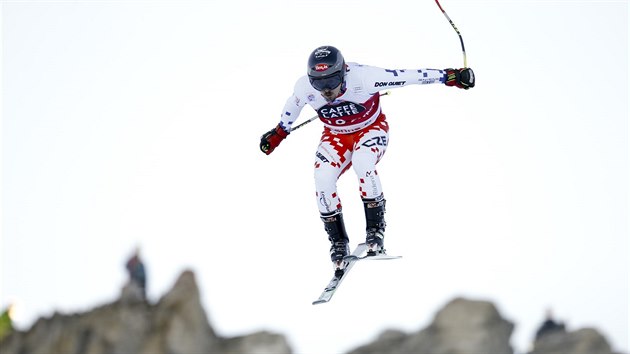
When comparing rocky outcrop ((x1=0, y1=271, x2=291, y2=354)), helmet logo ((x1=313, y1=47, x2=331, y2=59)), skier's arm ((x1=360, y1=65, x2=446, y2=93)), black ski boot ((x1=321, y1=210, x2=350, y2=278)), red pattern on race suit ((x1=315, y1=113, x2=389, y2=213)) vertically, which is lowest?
rocky outcrop ((x1=0, y1=271, x2=291, y2=354))

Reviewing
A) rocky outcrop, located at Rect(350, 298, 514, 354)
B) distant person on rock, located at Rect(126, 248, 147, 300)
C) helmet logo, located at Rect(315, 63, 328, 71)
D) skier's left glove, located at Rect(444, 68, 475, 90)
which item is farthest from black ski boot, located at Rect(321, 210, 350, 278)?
rocky outcrop, located at Rect(350, 298, 514, 354)

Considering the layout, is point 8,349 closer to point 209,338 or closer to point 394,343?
point 209,338

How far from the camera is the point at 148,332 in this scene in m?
21.6

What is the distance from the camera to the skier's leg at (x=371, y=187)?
14.2 meters

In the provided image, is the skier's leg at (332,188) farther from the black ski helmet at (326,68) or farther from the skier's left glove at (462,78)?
the skier's left glove at (462,78)

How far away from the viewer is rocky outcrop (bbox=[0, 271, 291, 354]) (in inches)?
840

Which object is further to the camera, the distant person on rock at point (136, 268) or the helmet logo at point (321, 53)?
the distant person on rock at point (136, 268)

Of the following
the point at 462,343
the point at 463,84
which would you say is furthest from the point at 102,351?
the point at 463,84

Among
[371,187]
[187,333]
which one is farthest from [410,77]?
[187,333]

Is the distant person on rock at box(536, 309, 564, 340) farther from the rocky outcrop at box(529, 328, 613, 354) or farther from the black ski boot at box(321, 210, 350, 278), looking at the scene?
the black ski boot at box(321, 210, 350, 278)

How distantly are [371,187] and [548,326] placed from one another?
826cm

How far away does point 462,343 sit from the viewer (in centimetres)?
2166

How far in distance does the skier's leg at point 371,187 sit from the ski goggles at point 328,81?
3.90 ft

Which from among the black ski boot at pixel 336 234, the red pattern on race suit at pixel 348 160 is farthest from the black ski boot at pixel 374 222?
the black ski boot at pixel 336 234
